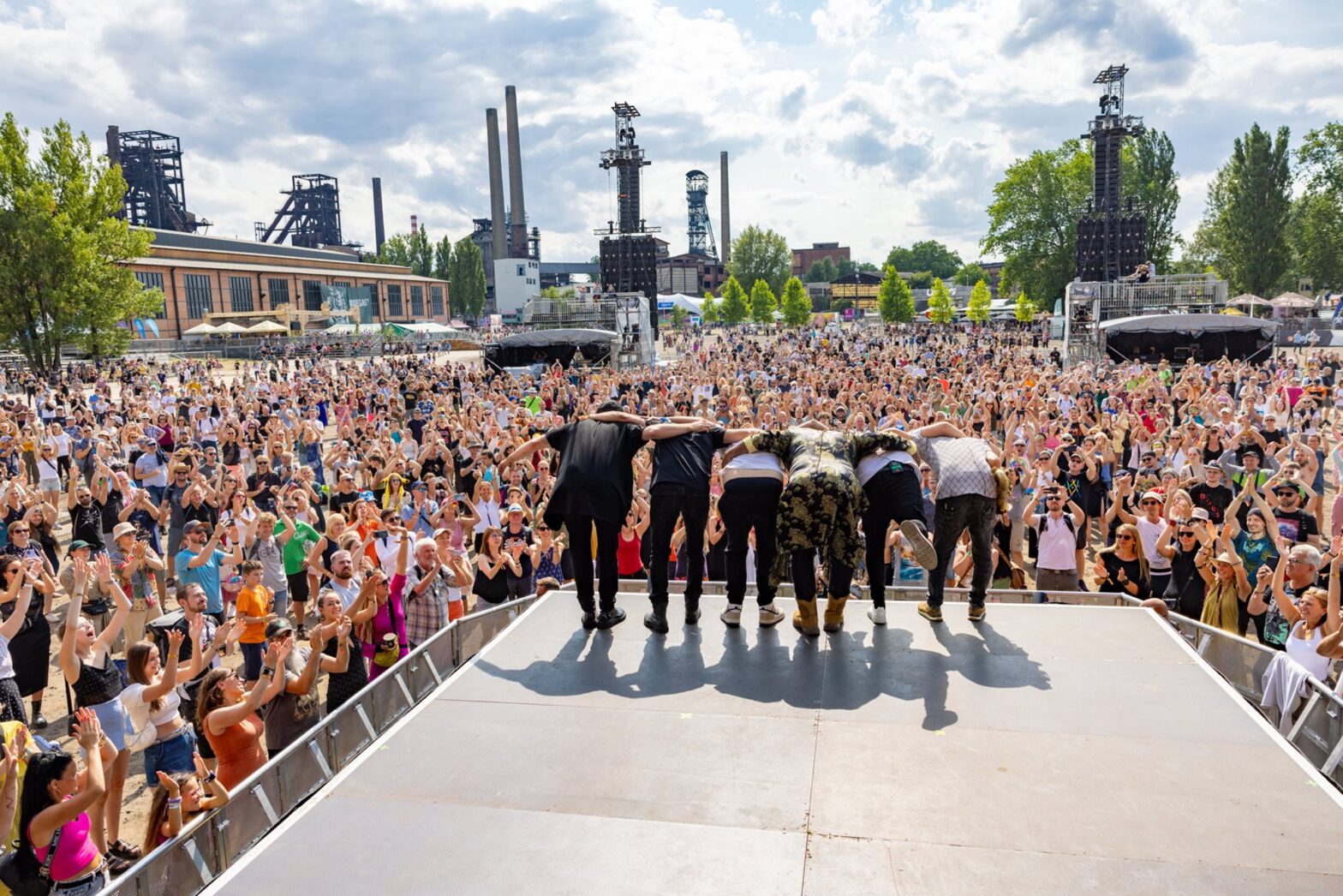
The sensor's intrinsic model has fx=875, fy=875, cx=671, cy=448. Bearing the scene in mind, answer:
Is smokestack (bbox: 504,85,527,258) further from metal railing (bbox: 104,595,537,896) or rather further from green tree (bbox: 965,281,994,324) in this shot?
metal railing (bbox: 104,595,537,896)

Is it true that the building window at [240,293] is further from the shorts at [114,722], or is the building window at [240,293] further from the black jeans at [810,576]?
the black jeans at [810,576]

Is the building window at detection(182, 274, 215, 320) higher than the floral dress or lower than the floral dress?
higher

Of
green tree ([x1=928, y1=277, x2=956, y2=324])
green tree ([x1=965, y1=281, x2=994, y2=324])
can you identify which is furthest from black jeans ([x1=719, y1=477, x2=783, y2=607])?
green tree ([x1=965, y1=281, x2=994, y2=324])

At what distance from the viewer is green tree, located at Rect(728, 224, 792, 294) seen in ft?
327

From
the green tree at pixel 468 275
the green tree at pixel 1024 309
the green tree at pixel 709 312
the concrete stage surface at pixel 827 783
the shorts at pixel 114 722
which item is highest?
the green tree at pixel 468 275

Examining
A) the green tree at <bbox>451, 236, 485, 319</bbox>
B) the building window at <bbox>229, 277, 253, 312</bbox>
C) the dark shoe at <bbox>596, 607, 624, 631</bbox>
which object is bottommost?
the dark shoe at <bbox>596, 607, 624, 631</bbox>

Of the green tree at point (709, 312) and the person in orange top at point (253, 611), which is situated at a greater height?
the green tree at point (709, 312)

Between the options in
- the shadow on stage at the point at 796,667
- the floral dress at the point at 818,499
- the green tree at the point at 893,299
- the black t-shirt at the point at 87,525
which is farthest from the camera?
the green tree at the point at 893,299

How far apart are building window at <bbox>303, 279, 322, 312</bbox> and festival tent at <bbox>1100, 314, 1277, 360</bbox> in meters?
64.8

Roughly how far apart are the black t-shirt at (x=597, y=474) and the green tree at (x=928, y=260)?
578 feet

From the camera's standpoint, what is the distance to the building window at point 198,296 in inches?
2456

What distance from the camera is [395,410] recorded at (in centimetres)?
1848

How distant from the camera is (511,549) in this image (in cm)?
720

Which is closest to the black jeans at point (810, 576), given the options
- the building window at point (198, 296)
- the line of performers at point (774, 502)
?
the line of performers at point (774, 502)
